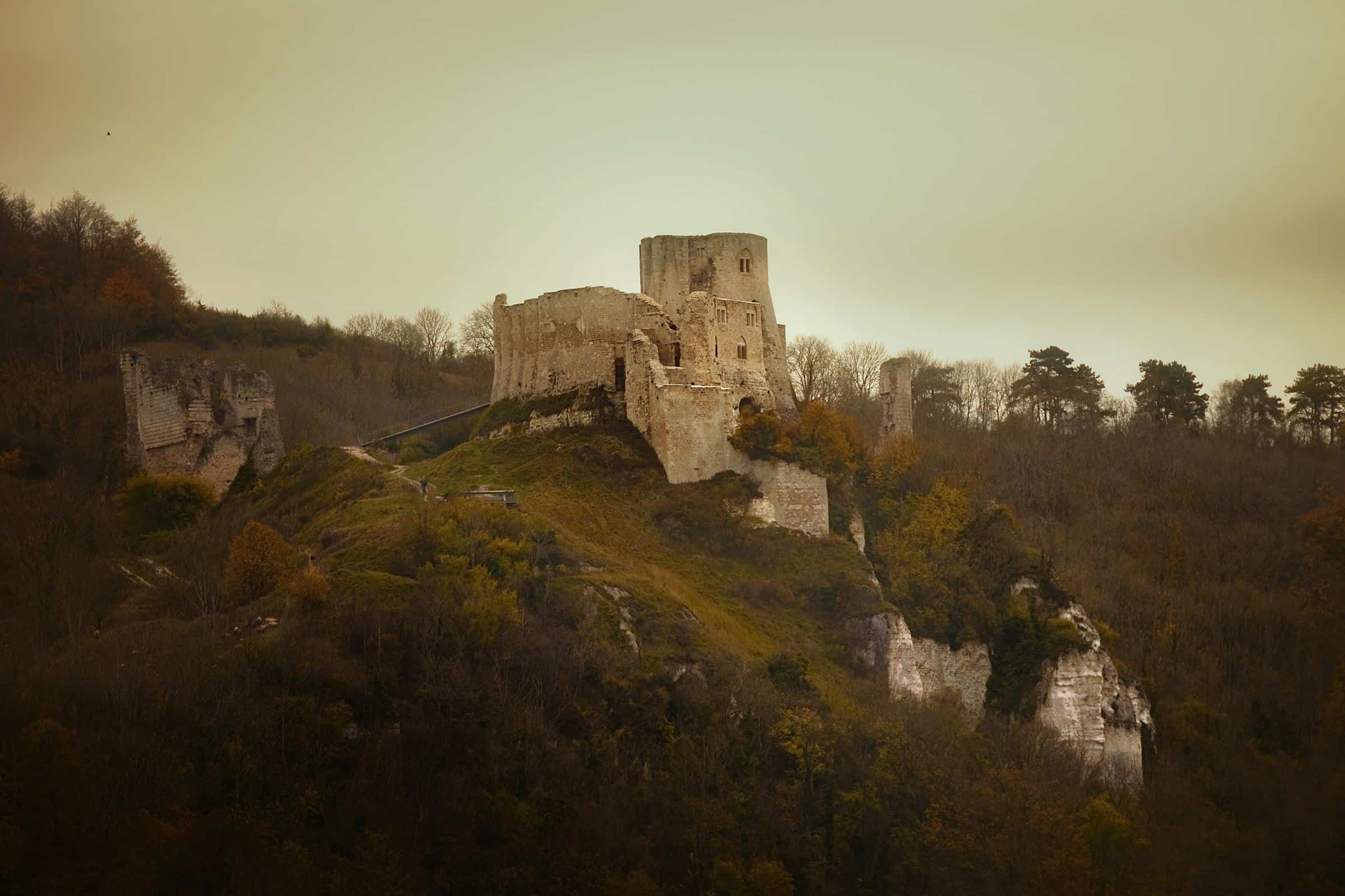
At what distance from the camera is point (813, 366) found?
65.5 m

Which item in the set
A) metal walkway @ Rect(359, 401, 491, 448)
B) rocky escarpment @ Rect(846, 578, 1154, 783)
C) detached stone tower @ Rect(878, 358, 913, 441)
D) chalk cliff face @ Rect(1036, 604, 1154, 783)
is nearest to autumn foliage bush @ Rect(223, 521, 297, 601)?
metal walkway @ Rect(359, 401, 491, 448)

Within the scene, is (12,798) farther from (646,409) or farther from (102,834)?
(646,409)

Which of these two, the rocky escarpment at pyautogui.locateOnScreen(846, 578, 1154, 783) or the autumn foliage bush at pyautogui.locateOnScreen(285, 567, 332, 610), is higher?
the autumn foliage bush at pyautogui.locateOnScreen(285, 567, 332, 610)

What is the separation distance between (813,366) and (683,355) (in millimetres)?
18956

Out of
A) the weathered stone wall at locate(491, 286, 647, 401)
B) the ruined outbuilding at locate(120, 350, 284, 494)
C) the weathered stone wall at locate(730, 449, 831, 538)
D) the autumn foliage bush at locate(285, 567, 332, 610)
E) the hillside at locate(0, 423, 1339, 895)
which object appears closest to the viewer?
the hillside at locate(0, 423, 1339, 895)

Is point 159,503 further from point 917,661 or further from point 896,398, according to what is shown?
point 896,398

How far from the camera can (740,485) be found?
46094mm

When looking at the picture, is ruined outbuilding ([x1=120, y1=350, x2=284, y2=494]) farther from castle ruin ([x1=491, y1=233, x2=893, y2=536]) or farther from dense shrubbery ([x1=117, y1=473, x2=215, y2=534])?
castle ruin ([x1=491, y1=233, x2=893, y2=536])

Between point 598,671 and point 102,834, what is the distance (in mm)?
11757

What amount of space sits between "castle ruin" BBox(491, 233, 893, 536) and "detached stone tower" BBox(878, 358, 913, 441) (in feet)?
14.5

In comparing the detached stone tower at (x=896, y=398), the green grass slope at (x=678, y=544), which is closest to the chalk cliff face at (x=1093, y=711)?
the green grass slope at (x=678, y=544)

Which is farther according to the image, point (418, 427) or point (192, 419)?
point (418, 427)

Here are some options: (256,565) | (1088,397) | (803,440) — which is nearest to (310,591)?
(256,565)

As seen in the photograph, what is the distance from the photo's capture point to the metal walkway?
54.1 m
